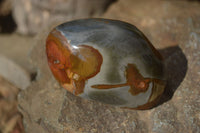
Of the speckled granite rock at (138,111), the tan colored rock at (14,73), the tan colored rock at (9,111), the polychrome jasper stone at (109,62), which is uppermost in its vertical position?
the polychrome jasper stone at (109,62)

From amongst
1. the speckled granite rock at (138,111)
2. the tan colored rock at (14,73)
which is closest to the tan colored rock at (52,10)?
the tan colored rock at (14,73)

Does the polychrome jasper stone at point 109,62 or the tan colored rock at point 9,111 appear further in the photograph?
the tan colored rock at point 9,111

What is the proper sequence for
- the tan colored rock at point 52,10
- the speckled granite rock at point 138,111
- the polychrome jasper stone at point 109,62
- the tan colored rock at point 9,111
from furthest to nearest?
the tan colored rock at point 52,10 → the tan colored rock at point 9,111 → the speckled granite rock at point 138,111 → the polychrome jasper stone at point 109,62

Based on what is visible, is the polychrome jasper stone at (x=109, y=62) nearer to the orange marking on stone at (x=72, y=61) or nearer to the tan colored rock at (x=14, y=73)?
the orange marking on stone at (x=72, y=61)

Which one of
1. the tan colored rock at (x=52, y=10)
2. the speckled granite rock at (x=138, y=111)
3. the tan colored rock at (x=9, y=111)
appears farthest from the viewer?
the tan colored rock at (x=52, y=10)

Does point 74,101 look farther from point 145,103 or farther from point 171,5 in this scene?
point 171,5

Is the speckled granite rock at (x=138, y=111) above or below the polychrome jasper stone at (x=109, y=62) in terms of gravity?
below

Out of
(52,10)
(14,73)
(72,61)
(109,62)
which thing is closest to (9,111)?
(14,73)

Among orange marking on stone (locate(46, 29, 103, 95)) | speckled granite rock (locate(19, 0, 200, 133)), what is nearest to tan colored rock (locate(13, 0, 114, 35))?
speckled granite rock (locate(19, 0, 200, 133))

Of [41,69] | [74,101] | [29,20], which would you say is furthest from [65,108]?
[29,20]
